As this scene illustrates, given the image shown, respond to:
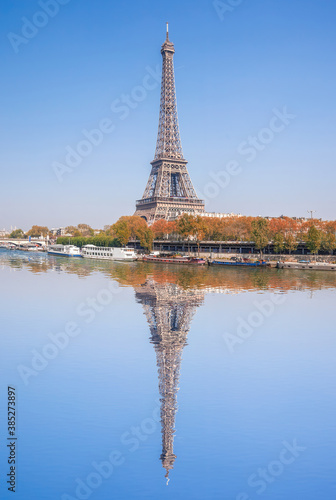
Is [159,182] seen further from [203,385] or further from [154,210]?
[203,385]

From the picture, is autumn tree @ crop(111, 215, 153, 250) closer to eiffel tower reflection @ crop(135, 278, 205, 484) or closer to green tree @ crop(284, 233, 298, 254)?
green tree @ crop(284, 233, 298, 254)

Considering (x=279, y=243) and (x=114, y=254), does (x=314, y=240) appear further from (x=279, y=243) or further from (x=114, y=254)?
(x=114, y=254)

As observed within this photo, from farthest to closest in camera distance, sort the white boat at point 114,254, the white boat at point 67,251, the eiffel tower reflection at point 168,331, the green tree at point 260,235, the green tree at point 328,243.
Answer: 1. the white boat at point 67,251
2. the white boat at point 114,254
3. the green tree at point 260,235
4. the green tree at point 328,243
5. the eiffel tower reflection at point 168,331

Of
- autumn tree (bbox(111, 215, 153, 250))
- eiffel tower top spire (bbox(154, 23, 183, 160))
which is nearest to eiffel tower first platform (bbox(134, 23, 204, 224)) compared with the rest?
eiffel tower top spire (bbox(154, 23, 183, 160))

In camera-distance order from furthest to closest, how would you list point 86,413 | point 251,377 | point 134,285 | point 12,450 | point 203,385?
1. point 134,285
2. point 251,377
3. point 203,385
4. point 86,413
5. point 12,450

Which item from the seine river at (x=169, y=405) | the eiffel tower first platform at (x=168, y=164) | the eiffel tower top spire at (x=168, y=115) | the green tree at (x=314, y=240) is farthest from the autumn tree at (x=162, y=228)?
the seine river at (x=169, y=405)

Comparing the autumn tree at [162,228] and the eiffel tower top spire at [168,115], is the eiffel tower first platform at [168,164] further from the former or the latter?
the autumn tree at [162,228]

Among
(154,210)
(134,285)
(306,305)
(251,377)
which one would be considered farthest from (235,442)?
(154,210)
